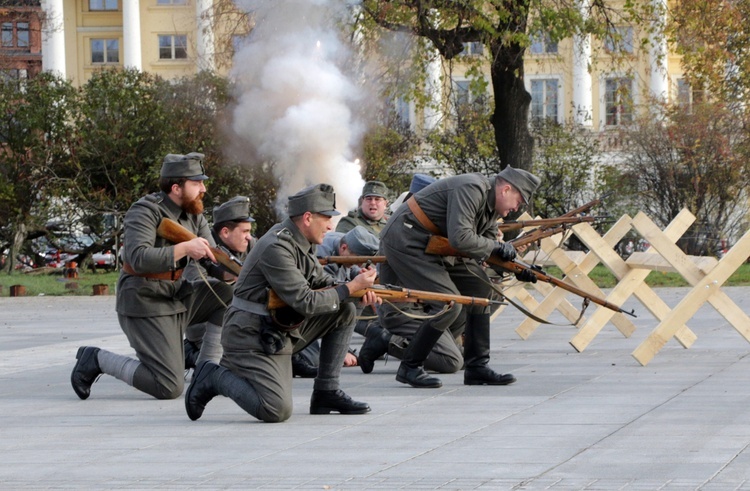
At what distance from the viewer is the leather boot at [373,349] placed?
10.8m

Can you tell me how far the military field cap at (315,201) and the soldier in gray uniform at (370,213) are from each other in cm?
430

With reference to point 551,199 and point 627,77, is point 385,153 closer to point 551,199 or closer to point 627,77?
point 551,199

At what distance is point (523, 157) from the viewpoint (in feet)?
74.8

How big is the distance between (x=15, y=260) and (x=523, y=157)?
16.5m

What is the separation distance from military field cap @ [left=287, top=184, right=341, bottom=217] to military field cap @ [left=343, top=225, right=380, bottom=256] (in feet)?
11.2

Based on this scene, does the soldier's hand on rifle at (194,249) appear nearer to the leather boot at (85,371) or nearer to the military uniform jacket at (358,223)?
the leather boot at (85,371)

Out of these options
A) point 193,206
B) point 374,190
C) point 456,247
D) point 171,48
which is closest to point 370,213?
point 374,190

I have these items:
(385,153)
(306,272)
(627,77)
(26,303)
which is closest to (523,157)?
(627,77)

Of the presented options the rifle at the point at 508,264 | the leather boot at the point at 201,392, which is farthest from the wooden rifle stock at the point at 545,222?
the leather boot at the point at 201,392

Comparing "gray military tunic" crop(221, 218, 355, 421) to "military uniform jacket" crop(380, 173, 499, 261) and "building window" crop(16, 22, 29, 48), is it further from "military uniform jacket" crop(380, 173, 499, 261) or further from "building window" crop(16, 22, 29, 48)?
"building window" crop(16, 22, 29, 48)

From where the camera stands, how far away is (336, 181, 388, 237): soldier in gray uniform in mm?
12422

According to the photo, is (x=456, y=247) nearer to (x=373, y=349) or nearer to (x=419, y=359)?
(x=419, y=359)

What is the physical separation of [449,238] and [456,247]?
90 mm

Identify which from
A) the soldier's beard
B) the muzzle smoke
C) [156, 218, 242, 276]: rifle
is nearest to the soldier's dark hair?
the soldier's beard
